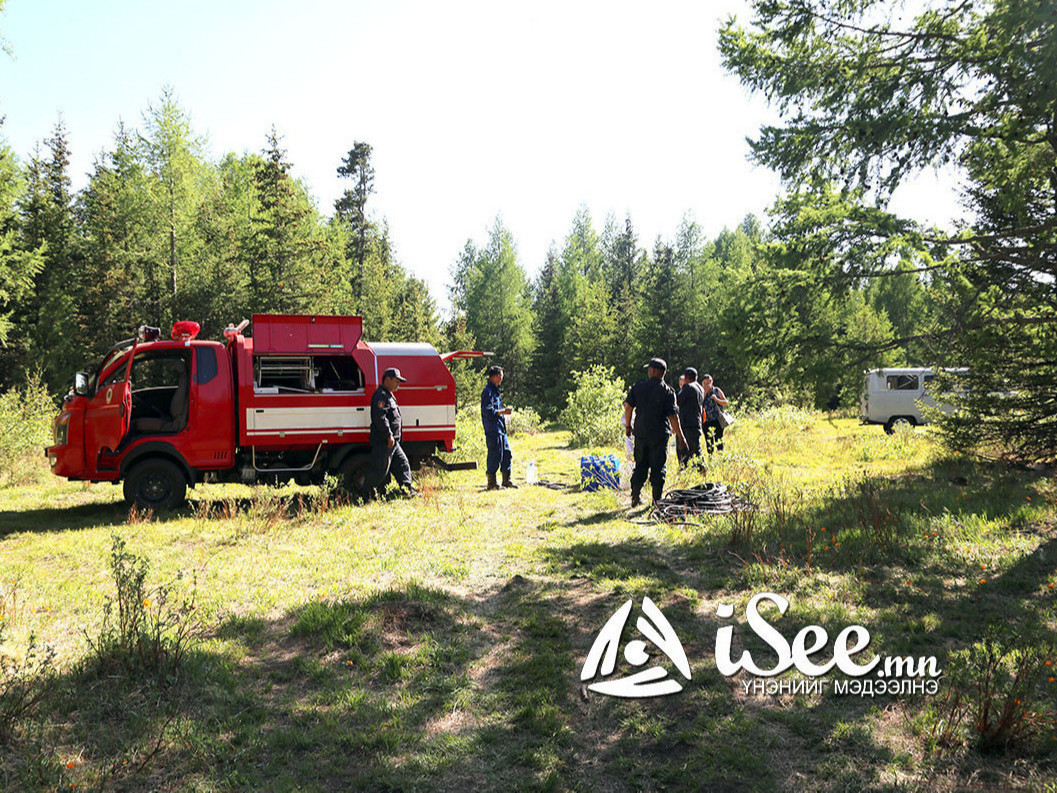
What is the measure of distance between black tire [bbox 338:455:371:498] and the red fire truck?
0.02 m

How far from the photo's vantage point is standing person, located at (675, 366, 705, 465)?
1077cm

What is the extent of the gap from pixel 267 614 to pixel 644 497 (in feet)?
20.3

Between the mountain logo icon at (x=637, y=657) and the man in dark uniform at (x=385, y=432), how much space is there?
553 cm

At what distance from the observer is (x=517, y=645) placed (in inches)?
191

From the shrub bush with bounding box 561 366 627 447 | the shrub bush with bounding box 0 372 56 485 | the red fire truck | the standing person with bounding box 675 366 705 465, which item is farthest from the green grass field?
the shrub bush with bounding box 561 366 627 447

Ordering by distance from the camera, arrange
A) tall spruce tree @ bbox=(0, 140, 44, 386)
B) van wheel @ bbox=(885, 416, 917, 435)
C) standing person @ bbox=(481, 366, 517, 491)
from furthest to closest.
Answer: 1. van wheel @ bbox=(885, 416, 917, 435)
2. tall spruce tree @ bbox=(0, 140, 44, 386)
3. standing person @ bbox=(481, 366, 517, 491)

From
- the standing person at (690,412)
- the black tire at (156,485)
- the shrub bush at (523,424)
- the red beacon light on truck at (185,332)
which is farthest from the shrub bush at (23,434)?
the shrub bush at (523,424)

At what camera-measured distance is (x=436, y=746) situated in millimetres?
3547

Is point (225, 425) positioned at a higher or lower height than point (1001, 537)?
higher

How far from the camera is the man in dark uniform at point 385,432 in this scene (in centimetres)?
982

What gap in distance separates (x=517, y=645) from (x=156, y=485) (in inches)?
285

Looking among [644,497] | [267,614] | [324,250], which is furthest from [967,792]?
[324,250]

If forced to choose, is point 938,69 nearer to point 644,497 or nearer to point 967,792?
point 644,497

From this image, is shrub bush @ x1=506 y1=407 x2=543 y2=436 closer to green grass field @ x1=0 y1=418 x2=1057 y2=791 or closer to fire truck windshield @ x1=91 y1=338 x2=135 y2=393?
fire truck windshield @ x1=91 y1=338 x2=135 y2=393
